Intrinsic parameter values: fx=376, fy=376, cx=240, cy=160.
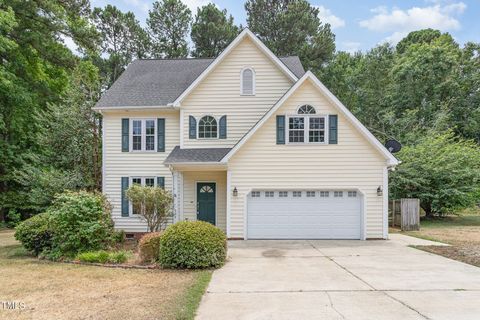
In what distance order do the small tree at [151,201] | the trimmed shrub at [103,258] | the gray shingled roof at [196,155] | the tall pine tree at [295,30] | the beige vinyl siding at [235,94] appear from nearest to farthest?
1. the trimmed shrub at [103,258]
2. the small tree at [151,201]
3. the gray shingled roof at [196,155]
4. the beige vinyl siding at [235,94]
5. the tall pine tree at [295,30]

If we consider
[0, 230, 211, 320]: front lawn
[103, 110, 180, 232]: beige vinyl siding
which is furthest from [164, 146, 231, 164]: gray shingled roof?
[0, 230, 211, 320]: front lawn

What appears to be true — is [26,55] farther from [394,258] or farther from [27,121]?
[394,258]

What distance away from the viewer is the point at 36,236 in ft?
37.8

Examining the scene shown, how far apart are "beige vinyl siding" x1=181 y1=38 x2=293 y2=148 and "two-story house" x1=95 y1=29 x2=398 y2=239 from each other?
0.14 feet

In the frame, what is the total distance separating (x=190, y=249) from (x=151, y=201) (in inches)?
176

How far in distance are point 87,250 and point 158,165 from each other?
5.98m

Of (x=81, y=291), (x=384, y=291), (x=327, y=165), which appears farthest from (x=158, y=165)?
(x=384, y=291)

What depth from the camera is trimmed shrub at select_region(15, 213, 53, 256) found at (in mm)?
11477

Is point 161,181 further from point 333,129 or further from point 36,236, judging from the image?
point 333,129

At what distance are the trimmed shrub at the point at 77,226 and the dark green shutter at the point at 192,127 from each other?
18.7 feet

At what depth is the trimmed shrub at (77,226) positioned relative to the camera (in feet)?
36.4

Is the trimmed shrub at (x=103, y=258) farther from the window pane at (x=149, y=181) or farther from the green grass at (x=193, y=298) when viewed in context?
the window pane at (x=149, y=181)

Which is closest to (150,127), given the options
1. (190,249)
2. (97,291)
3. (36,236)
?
(36,236)

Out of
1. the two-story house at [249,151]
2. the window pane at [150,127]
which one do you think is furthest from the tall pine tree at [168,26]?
the window pane at [150,127]
